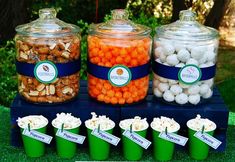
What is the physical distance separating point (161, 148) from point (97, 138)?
20 cm

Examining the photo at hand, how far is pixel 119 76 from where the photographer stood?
4.74ft

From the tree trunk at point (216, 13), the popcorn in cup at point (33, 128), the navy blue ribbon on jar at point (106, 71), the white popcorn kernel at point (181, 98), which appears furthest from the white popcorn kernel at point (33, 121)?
the tree trunk at point (216, 13)

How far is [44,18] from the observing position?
59.1 inches

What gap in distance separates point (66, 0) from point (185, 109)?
2726mm

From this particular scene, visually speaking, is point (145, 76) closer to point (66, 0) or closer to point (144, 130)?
point (144, 130)

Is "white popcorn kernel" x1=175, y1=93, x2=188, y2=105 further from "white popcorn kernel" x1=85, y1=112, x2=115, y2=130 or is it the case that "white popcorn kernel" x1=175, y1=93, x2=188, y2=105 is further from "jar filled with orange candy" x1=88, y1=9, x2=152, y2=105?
"white popcorn kernel" x1=85, y1=112, x2=115, y2=130

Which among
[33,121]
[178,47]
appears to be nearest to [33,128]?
[33,121]

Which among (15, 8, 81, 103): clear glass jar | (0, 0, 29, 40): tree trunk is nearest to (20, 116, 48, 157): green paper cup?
(15, 8, 81, 103): clear glass jar

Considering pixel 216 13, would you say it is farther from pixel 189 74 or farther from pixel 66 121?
pixel 66 121

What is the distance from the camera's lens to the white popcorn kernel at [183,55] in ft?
4.69

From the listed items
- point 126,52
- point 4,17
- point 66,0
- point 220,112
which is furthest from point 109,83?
point 66,0

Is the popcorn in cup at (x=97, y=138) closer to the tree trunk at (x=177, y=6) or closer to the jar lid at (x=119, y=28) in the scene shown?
the jar lid at (x=119, y=28)

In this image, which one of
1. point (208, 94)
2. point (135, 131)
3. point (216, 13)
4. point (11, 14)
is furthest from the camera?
point (216, 13)

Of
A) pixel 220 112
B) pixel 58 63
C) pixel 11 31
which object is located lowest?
pixel 11 31
